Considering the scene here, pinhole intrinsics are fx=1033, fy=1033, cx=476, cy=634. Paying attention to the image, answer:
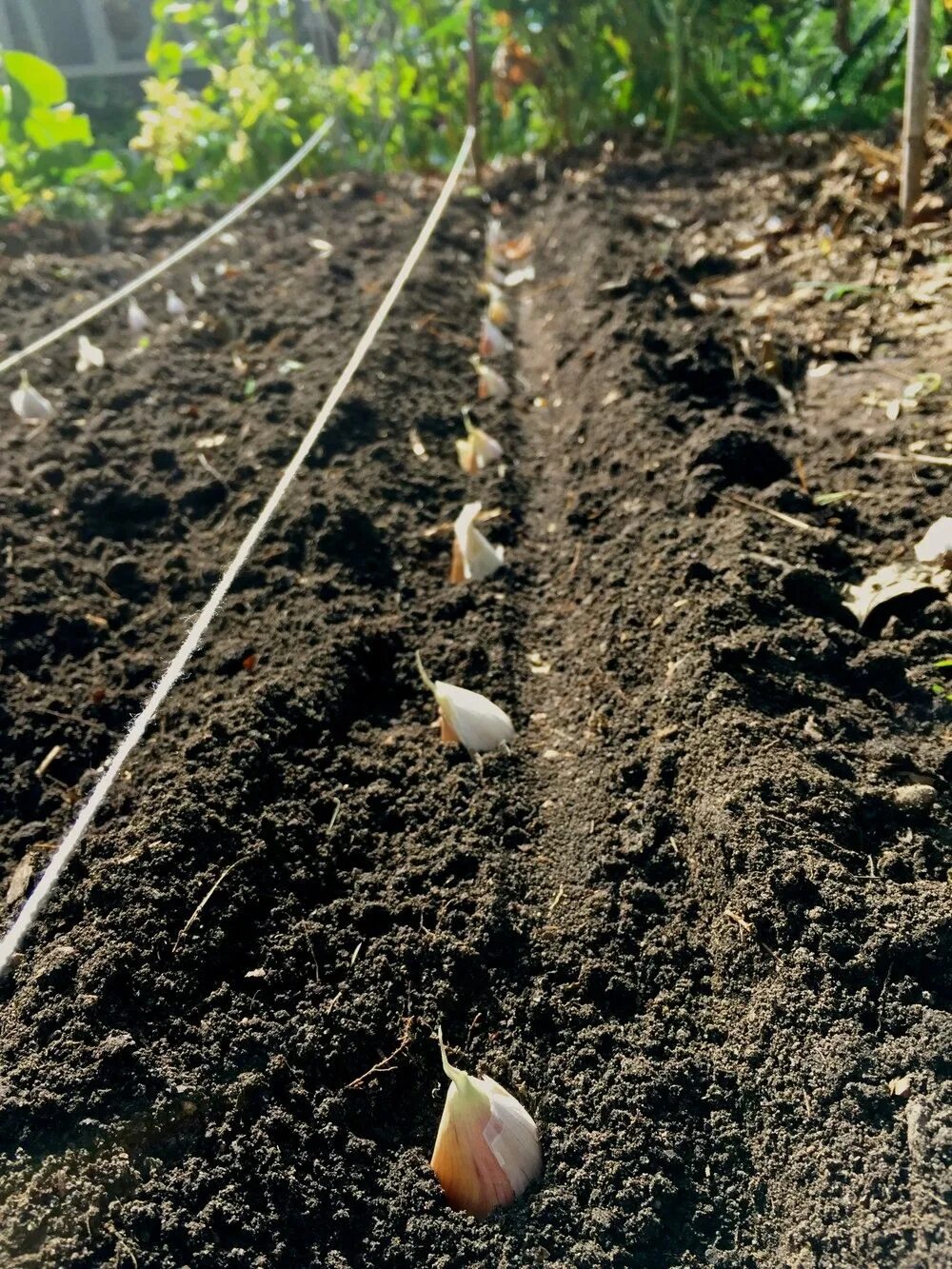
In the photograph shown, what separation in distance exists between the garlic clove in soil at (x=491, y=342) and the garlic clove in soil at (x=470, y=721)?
2084 mm

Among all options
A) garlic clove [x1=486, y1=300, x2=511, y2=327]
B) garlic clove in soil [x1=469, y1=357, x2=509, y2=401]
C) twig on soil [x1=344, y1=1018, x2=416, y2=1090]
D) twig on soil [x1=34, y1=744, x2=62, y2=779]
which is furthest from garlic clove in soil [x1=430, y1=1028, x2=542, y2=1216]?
garlic clove [x1=486, y1=300, x2=511, y2=327]

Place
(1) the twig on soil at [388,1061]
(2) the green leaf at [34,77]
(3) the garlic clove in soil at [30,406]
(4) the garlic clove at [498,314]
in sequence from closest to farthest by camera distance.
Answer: (1) the twig on soil at [388,1061], (3) the garlic clove in soil at [30,406], (4) the garlic clove at [498,314], (2) the green leaf at [34,77]

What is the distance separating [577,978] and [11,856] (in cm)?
109

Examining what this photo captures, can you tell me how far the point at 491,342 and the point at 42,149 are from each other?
3.89m

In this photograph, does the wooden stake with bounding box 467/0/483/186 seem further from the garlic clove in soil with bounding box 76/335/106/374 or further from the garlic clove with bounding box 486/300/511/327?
the garlic clove in soil with bounding box 76/335/106/374

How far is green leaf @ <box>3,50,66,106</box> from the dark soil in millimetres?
3770

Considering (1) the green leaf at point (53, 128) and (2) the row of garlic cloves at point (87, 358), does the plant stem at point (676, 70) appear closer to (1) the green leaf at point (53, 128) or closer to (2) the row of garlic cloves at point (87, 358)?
(2) the row of garlic cloves at point (87, 358)

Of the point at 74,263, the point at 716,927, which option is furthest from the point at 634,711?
the point at 74,263

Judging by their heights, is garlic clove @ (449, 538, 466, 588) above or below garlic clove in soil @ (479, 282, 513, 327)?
below

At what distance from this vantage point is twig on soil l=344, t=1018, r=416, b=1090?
146 centimetres

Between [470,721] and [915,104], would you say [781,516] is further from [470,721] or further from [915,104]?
[915,104]

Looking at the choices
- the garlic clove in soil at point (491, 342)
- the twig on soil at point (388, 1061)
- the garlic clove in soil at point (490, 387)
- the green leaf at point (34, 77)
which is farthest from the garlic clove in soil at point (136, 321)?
the twig on soil at point (388, 1061)

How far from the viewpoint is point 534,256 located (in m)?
4.85

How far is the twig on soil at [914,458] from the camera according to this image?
240 centimetres
